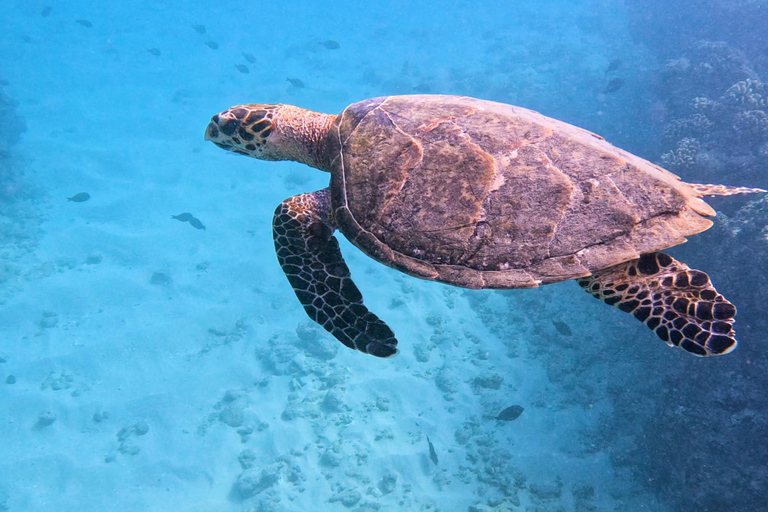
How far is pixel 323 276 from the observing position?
3.61m

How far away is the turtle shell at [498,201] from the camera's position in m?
2.80

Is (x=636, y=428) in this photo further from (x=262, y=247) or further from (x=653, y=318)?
(x=262, y=247)

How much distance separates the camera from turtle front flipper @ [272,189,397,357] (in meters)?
3.25

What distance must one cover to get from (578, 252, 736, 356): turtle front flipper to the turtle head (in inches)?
125

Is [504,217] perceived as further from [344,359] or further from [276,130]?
[344,359]

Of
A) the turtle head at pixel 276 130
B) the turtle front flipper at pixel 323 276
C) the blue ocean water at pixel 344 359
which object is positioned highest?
the turtle head at pixel 276 130

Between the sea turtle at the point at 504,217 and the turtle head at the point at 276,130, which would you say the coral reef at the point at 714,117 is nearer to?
the sea turtle at the point at 504,217

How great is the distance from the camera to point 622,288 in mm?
2971

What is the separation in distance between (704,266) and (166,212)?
20.0 m

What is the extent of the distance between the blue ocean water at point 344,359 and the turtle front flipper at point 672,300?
6.94 m

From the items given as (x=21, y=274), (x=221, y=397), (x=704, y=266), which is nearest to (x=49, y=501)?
(x=221, y=397)

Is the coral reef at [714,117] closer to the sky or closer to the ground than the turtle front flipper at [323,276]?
closer to the sky

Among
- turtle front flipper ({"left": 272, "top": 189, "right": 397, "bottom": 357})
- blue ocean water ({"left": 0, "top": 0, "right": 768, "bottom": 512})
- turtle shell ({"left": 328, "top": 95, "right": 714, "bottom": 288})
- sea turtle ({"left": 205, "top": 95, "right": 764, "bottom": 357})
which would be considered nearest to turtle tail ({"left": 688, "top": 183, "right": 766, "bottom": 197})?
sea turtle ({"left": 205, "top": 95, "right": 764, "bottom": 357})

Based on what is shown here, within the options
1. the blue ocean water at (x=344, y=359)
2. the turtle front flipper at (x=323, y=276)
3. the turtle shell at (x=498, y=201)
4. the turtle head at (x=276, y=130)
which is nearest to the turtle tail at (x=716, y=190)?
the turtle shell at (x=498, y=201)
